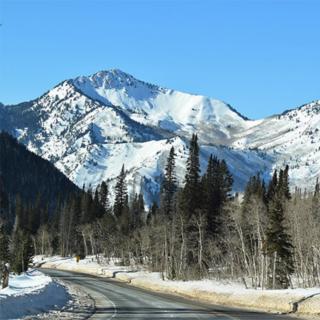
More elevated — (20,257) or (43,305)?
(20,257)

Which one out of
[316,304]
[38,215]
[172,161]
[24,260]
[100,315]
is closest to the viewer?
[100,315]

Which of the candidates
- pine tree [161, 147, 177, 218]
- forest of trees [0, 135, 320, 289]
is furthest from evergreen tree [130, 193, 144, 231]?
pine tree [161, 147, 177, 218]

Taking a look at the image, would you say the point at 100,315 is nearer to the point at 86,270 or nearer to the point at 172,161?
the point at 86,270

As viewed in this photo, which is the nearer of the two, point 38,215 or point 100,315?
point 100,315

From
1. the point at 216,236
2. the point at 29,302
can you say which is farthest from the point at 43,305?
the point at 216,236

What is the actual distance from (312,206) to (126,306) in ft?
163

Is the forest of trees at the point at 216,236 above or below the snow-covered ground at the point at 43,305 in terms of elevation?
above

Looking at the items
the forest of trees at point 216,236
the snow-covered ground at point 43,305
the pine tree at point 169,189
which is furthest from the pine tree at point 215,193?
the snow-covered ground at point 43,305

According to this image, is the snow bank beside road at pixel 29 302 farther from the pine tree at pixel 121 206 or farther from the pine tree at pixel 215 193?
the pine tree at pixel 121 206

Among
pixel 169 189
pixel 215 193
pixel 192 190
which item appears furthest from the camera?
pixel 169 189

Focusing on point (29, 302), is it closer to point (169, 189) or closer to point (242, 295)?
point (242, 295)

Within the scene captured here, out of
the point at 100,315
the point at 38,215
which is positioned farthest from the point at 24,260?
the point at 38,215

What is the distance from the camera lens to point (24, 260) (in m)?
81.9

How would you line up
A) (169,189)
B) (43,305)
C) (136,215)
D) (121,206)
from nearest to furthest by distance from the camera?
(43,305)
(169,189)
(136,215)
(121,206)
